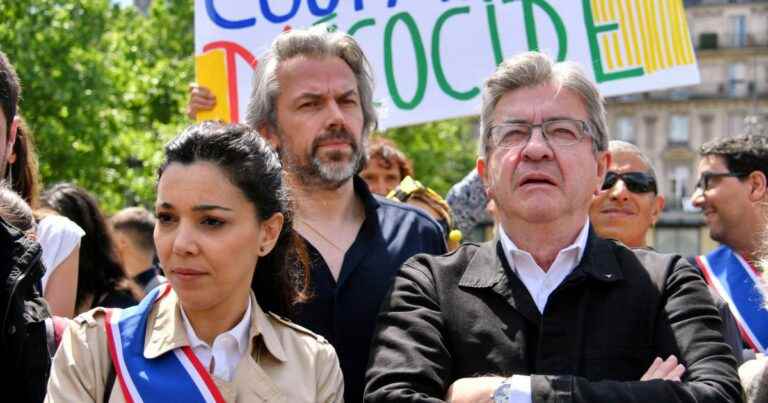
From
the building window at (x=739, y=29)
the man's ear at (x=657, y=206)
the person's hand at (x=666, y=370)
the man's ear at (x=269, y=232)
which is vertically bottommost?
the building window at (x=739, y=29)

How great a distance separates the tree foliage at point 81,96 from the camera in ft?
68.3

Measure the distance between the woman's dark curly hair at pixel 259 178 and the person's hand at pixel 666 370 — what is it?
1.11 m

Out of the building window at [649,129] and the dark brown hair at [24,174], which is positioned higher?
the dark brown hair at [24,174]

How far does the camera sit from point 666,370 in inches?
133

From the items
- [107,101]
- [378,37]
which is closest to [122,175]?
[107,101]

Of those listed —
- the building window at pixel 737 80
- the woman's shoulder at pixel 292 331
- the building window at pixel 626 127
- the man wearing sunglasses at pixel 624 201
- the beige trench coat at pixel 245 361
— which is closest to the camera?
the beige trench coat at pixel 245 361

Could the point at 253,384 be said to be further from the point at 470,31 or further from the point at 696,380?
the point at 470,31

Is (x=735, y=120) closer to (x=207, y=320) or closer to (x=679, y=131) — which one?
(x=679, y=131)

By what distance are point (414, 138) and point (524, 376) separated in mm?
35050

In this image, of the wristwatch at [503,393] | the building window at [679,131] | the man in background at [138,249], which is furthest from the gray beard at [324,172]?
the building window at [679,131]

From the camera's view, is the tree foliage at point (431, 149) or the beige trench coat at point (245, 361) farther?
the tree foliage at point (431, 149)

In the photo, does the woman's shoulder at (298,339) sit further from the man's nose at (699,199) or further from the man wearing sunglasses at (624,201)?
the man's nose at (699,199)

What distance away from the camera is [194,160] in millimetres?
3545

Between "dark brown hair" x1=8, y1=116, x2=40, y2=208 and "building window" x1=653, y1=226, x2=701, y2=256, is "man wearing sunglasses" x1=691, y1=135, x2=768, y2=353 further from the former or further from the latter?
"building window" x1=653, y1=226, x2=701, y2=256
